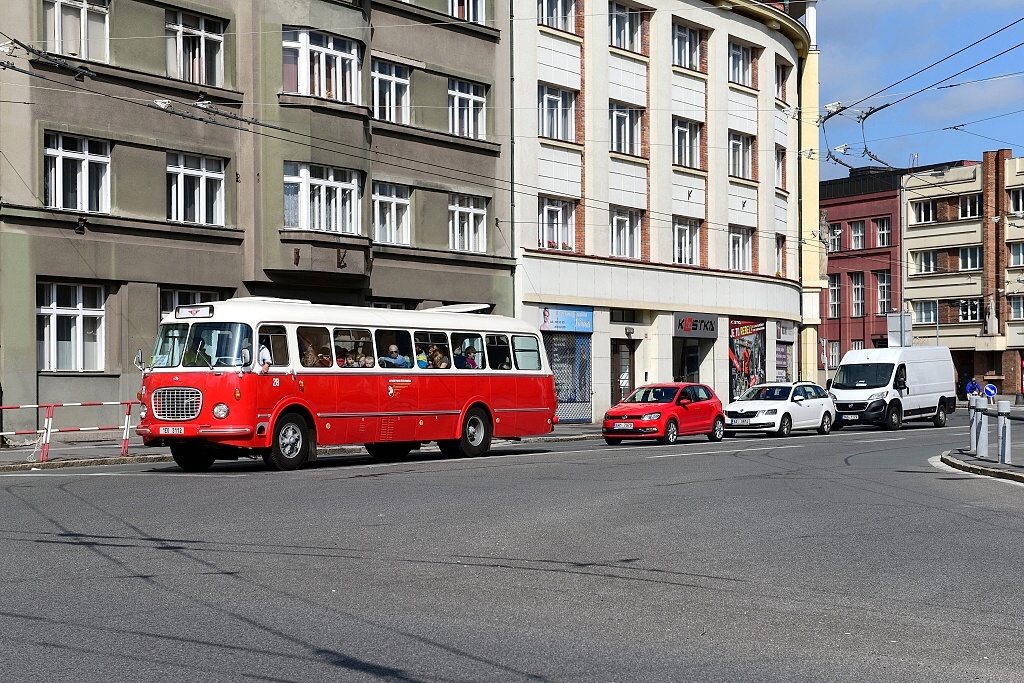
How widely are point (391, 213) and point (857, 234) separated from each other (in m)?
63.5

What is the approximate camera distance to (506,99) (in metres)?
40.6


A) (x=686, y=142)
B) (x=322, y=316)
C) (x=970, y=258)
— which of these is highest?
(x=686, y=142)

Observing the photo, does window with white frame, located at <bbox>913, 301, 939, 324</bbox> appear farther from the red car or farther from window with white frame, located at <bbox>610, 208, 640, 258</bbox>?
the red car

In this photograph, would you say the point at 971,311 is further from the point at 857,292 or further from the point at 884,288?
the point at 857,292

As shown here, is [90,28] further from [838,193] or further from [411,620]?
[838,193]

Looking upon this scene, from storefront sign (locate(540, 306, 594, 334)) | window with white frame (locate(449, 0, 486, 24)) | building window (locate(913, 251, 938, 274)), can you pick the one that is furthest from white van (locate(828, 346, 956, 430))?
building window (locate(913, 251, 938, 274))

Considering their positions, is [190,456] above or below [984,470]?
above

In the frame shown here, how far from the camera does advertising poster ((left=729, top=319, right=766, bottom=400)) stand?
49844mm

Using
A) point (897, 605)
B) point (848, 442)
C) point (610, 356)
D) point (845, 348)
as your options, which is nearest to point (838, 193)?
point (845, 348)

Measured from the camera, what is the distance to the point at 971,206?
8906 cm

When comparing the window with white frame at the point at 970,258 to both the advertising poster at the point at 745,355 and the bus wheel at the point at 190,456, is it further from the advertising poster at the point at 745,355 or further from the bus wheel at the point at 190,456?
the bus wheel at the point at 190,456

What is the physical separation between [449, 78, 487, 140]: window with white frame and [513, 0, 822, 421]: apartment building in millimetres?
1367

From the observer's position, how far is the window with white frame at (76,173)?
29.5 meters

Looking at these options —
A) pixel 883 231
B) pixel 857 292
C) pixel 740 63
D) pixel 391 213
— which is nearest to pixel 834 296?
pixel 857 292
